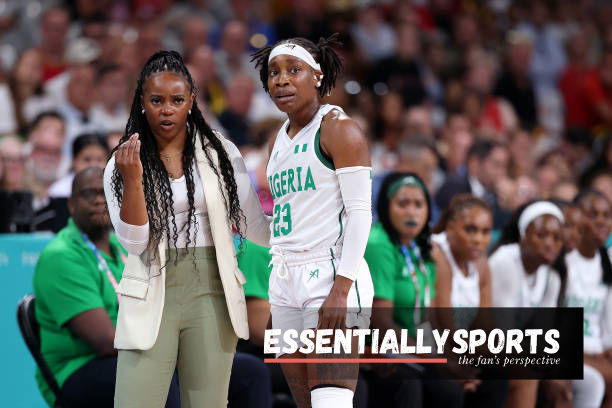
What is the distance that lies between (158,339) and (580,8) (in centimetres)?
959

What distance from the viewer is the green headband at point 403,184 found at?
210 inches

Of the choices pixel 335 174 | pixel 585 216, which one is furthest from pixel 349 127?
pixel 585 216

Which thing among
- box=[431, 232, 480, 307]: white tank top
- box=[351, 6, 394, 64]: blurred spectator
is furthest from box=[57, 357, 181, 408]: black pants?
box=[351, 6, 394, 64]: blurred spectator

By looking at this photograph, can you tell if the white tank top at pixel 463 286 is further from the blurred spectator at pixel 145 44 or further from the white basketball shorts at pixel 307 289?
the blurred spectator at pixel 145 44

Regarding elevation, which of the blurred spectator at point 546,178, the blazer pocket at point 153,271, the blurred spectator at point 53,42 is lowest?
the blazer pocket at point 153,271

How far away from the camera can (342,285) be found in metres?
3.47

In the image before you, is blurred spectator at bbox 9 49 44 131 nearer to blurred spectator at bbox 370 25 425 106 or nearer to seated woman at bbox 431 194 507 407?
blurred spectator at bbox 370 25 425 106

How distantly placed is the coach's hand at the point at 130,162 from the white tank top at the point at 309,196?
520 mm

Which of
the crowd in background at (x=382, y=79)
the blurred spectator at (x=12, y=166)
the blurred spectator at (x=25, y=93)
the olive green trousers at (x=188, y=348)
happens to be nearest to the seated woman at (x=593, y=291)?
the crowd in background at (x=382, y=79)

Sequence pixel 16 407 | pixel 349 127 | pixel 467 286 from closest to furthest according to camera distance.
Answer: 1. pixel 349 127
2. pixel 16 407
3. pixel 467 286

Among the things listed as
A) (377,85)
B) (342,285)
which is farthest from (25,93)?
(342,285)

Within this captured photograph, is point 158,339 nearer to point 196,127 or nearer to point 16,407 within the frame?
point 196,127

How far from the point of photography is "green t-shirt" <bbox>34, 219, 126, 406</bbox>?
4430mm

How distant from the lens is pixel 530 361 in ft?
16.9
